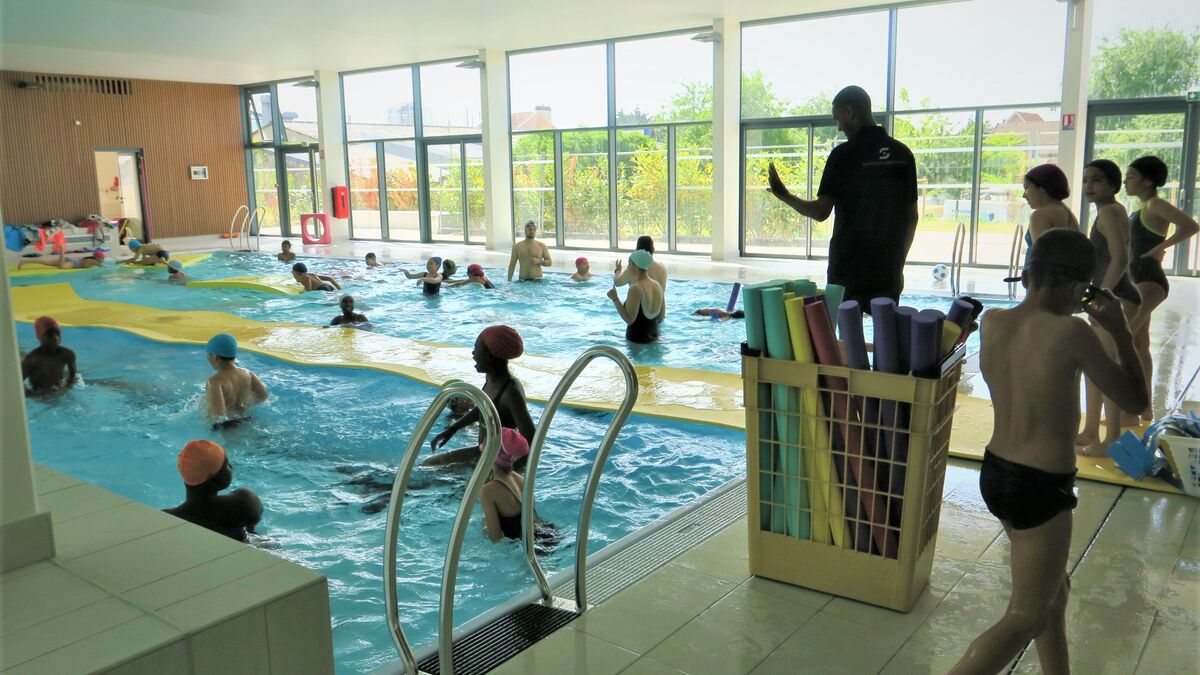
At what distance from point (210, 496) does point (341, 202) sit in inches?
740

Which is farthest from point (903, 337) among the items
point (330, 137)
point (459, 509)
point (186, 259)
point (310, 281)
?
point (330, 137)

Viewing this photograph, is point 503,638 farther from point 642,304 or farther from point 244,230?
point 244,230

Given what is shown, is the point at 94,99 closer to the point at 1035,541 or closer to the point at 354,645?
the point at 354,645

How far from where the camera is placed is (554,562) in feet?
13.6

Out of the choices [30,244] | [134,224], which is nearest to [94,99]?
[134,224]

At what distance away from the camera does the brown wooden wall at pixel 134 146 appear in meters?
19.2

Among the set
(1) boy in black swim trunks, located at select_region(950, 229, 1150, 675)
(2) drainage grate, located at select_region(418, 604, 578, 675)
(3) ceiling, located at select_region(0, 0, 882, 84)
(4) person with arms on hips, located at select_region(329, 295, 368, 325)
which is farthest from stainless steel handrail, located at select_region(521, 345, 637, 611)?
(3) ceiling, located at select_region(0, 0, 882, 84)

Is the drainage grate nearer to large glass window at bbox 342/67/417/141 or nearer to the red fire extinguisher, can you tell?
large glass window at bbox 342/67/417/141

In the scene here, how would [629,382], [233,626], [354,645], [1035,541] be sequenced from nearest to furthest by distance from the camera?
[233,626], [1035,541], [629,382], [354,645]

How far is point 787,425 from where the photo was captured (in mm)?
2777

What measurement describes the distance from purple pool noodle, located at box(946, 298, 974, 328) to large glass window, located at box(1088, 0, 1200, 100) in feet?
38.9

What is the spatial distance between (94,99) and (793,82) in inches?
659

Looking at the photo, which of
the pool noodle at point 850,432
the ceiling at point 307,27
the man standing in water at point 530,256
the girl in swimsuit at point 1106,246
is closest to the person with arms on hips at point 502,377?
the pool noodle at point 850,432

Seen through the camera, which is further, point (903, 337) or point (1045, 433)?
point (903, 337)
